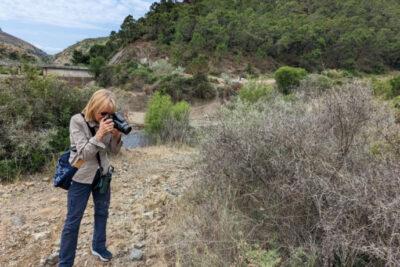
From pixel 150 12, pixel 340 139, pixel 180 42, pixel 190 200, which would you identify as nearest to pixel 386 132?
pixel 340 139

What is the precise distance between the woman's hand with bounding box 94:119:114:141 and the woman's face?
0.08 m

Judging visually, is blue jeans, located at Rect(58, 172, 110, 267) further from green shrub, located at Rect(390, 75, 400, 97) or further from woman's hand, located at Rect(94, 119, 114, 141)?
green shrub, located at Rect(390, 75, 400, 97)

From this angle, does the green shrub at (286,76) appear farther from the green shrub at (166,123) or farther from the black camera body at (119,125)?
the black camera body at (119,125)

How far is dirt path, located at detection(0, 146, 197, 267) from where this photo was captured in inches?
92.4

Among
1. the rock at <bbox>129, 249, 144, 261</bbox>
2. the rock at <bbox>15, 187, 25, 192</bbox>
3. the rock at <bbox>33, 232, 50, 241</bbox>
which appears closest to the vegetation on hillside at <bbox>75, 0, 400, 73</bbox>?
the rock at <bbox>15, 187, 25, 192</bbox>

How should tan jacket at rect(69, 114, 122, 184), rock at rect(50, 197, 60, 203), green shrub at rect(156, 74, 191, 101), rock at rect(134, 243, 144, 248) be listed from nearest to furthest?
1. tan jacket at rect(69, 114, 122, 184)
2. rock at rect(134, 243, 144, 248)
3. rock at rect(50, 197, 60, 203)
4. green shrub at rect(156, 74, 191, 101)

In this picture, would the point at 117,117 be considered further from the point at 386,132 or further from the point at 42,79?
the point at 42,79

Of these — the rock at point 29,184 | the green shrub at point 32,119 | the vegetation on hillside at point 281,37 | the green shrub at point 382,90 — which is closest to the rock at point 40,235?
the rock at point 29,184

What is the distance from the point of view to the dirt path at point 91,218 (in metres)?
2.35

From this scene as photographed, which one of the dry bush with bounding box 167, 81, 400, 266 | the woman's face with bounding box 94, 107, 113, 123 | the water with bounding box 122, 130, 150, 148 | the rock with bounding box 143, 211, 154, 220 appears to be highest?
the woman's face with bounding box 94, 107, 113, 123

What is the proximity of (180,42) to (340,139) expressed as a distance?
34.6 m

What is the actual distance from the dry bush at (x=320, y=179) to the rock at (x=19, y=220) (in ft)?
7.41

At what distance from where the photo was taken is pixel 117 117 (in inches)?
82.2

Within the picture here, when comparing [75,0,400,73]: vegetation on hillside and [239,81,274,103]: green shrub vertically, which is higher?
[75,0,400,73]: vegetation on hillside
